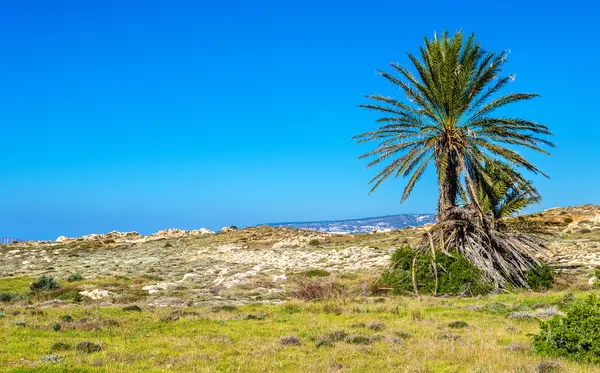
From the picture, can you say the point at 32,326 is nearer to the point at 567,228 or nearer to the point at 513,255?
the point at 513,255

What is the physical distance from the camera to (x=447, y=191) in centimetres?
2378

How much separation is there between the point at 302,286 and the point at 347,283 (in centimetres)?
324

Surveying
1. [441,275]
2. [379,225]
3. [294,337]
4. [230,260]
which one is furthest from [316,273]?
[379,225]

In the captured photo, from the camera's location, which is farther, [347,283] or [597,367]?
[347,283]

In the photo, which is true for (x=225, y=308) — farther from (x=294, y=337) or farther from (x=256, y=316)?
(x=294, y=337)

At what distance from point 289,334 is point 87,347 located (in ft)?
18.1

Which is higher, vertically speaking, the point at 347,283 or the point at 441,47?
the point at 441,47

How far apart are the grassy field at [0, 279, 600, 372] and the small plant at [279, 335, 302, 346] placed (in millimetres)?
28

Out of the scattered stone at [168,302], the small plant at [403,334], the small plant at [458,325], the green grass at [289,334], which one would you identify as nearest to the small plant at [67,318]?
the green grass at [289,334]

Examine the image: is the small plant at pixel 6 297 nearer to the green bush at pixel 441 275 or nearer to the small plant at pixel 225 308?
the small plant at pixel 225 308

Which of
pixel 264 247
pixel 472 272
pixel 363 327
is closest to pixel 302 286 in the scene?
pixel 472 272

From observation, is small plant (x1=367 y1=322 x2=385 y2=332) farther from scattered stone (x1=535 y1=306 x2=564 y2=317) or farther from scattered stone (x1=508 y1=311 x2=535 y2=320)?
scattered stone (x1=535 y1=306 x2=564 y2=317)

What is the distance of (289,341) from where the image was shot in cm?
1316

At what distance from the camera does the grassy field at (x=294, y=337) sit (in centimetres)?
1056
